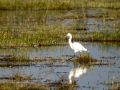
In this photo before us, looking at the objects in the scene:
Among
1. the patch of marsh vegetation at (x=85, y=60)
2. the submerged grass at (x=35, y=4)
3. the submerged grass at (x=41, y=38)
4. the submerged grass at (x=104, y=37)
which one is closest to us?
the patch of marsh vegetation at (x=85, y=60)

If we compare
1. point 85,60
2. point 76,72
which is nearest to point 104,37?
point 85,60

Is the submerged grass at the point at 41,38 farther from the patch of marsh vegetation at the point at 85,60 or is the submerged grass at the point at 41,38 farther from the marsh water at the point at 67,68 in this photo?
the patch of marsh vegetation at the point at 85,60

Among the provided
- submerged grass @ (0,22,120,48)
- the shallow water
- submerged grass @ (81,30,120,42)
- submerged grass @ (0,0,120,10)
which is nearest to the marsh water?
the shallow water

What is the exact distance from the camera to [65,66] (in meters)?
9.39

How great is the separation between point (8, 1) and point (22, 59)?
17.8m

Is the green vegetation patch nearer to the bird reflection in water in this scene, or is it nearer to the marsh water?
the marsh water

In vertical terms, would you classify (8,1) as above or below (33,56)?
above

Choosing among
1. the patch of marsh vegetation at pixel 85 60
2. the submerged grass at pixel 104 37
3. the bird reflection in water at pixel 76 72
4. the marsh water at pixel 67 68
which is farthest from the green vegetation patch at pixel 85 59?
the submerged grass at pixel 104 37

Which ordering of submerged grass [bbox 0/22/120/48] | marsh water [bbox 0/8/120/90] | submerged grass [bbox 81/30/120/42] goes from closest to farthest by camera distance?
marsh water [bbox 0/8/120/90] < submerged grass [bbox 0/22/120/48] < submerged grass [bbox 81/30/120/42]

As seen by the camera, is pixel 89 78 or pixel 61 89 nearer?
pixel 61 89

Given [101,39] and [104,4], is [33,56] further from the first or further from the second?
[104,4]

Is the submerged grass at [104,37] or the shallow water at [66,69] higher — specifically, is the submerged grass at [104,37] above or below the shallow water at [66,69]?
above

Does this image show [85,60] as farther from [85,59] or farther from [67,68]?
[67,68]

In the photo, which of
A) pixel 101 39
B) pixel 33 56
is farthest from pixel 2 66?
pixel 101 39
